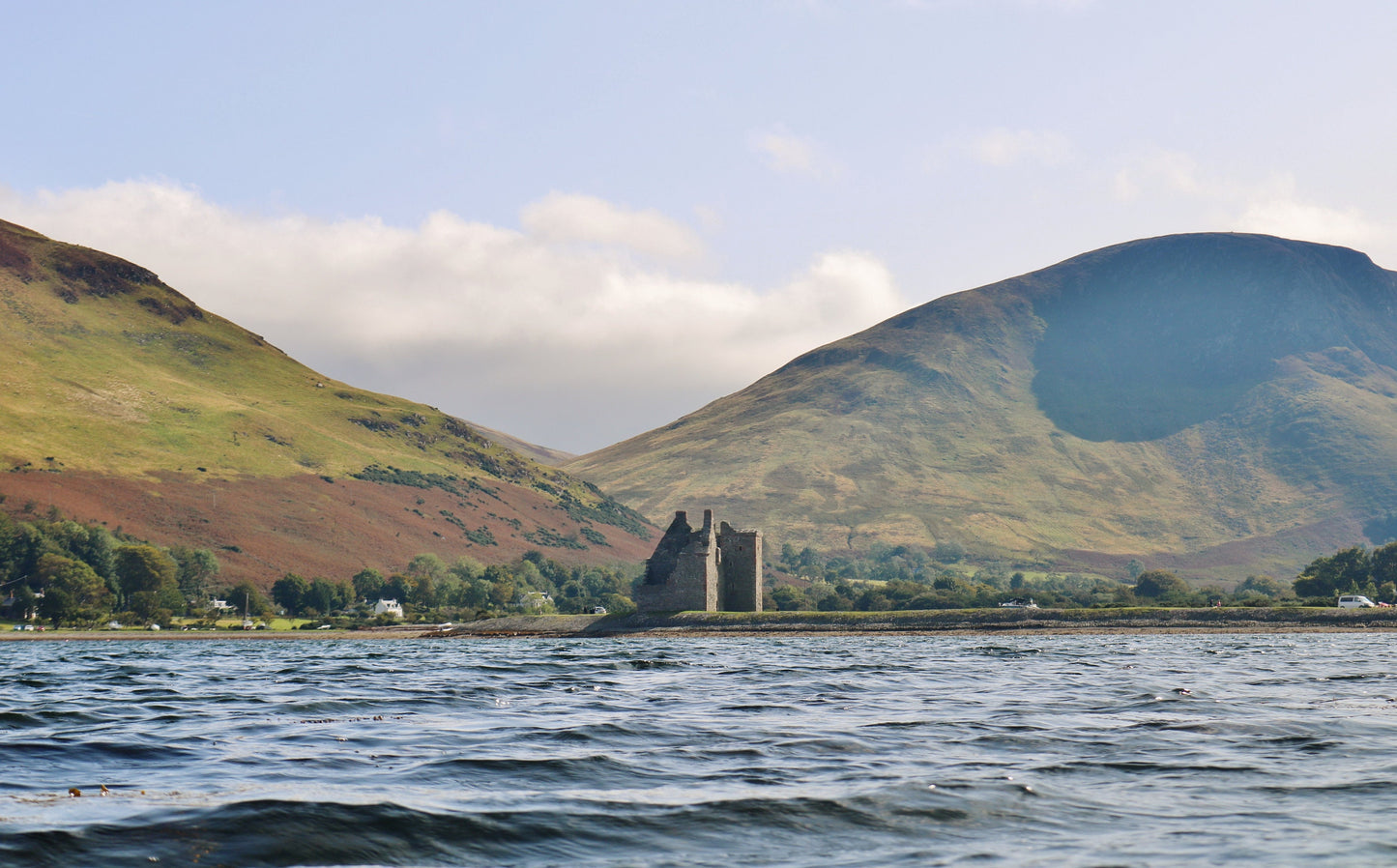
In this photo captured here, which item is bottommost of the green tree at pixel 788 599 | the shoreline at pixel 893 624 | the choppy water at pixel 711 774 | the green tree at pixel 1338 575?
the shoreline at pixel 893 624

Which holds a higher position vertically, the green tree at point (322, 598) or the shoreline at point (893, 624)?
the green tree at point (322, 598)

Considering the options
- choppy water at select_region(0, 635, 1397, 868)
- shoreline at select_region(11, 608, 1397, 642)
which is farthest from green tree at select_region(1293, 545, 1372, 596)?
choppy water at select_region(0, 635, 1397, 868)

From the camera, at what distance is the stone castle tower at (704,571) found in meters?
131

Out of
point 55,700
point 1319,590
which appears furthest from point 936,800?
point 1319,590

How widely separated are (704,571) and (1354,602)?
71156 mm

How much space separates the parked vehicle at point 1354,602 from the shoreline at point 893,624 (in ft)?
16.1

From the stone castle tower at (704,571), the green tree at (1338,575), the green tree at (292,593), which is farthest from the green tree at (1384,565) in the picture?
the green tree at (292,593)

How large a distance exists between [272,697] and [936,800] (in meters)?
27.6

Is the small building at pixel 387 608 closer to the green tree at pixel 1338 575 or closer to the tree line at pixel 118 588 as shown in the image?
the tree line at pixel 118 588

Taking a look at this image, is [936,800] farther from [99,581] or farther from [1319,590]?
[99,581]

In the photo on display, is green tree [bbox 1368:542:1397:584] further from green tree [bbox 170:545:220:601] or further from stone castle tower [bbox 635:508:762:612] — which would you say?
green tree [bbox 170:545:220:601]

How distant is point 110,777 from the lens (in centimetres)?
1970

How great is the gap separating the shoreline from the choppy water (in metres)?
81.2

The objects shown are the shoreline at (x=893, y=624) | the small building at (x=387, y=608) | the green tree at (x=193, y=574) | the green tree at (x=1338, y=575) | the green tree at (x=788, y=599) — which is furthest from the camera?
the small building at (x=387, y=608)
